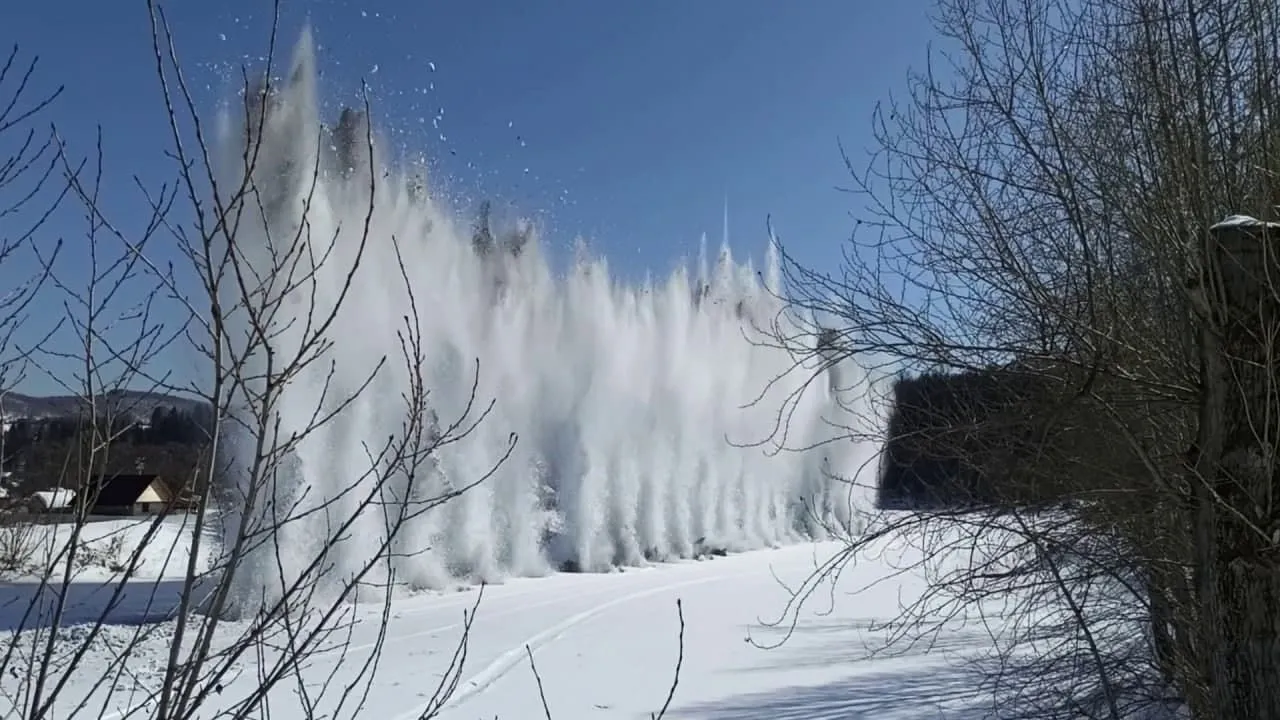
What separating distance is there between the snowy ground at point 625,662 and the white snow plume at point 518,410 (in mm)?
1473

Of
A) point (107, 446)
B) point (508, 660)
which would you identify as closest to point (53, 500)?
point (107, 446)

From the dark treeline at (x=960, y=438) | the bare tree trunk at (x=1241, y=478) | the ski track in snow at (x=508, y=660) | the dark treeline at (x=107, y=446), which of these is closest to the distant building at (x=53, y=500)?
the dark treeline at (x=107, y=446)

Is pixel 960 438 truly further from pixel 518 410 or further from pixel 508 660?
pixel 518 410

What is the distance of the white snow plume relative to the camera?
1838cm

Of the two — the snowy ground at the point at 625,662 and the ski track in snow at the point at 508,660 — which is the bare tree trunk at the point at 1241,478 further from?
the ski track in snow at the point at 508,660

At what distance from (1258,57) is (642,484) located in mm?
32469

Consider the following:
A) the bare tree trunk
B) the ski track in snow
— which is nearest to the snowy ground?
the ski track in snow

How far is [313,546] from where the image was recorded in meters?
18.2

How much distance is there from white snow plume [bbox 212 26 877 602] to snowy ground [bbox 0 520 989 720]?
1.47 m

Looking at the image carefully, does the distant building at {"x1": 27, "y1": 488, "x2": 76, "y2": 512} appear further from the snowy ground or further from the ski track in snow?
the ski track in snow

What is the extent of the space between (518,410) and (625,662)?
827 inches

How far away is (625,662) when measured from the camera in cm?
1116

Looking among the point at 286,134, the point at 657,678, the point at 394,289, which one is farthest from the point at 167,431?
the point at 394,289

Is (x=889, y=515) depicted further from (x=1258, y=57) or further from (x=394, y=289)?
(x=394, y=289)
